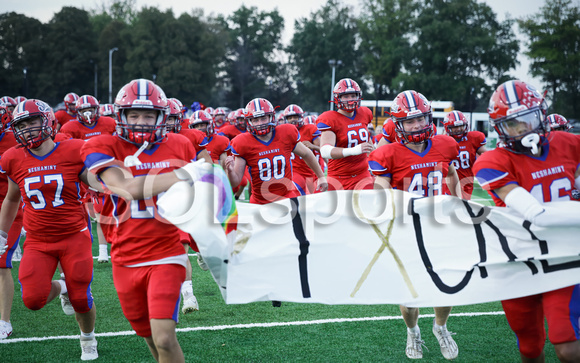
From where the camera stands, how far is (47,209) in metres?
4.98

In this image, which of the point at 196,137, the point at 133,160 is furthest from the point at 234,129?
the point at 133,160

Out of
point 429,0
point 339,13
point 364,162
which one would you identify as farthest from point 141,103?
point 339,13

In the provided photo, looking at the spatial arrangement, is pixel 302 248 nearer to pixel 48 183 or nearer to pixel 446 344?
pixel 446 344

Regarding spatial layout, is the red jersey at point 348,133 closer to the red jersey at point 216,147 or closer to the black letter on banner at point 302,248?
the red jersey at point 216,147

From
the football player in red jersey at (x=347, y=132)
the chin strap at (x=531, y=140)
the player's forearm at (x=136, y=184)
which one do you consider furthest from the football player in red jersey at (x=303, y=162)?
the chin strap at (x=531, y=140)

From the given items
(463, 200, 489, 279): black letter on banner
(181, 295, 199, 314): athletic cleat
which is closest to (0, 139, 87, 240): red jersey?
(181, 295, 199, 314): athletic cleat

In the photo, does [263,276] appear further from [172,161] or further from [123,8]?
[123,8]

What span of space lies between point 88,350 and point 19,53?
2540 inches

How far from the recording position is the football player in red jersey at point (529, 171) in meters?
3.65

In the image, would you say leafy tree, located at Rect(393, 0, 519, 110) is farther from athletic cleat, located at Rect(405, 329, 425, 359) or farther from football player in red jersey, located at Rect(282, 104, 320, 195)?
athletic cleat, located at Rect(405, 329, 425, 359)

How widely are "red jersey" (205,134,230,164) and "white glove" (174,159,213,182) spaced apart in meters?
7.02

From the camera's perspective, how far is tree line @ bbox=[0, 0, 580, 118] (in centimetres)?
5131

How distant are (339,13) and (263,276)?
2683 inches

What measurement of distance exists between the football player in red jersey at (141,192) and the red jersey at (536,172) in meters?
2.02
